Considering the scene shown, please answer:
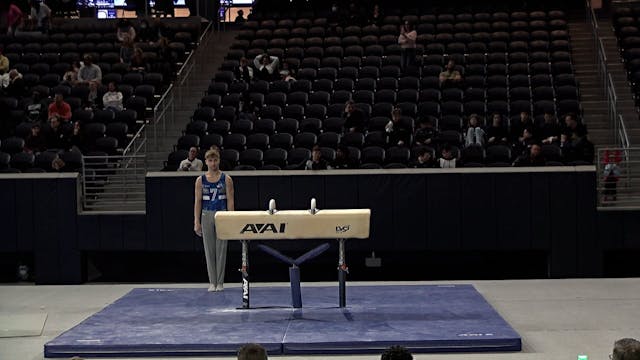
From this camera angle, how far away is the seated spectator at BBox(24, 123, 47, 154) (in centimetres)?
1781

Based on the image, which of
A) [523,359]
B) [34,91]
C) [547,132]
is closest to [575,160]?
[547,132]

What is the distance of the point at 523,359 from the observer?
29.8 ft

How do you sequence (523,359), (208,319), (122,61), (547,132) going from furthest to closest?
(122,61), (547,132), (208,319), (523,359)

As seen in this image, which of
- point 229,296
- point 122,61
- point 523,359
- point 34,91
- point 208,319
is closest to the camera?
point 523,359

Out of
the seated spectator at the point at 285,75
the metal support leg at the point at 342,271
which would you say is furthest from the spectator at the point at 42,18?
the metal support leg at the point at 342,271

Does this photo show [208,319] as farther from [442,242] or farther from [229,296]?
[442,242]

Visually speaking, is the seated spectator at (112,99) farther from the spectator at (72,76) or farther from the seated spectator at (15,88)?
the seated spectator at (15,88)

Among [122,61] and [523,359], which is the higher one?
[122,61]

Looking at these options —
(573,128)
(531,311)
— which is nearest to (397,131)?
(573,128)

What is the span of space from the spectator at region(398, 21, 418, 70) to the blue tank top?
31.1ft

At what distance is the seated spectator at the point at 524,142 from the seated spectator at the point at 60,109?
8412 mm

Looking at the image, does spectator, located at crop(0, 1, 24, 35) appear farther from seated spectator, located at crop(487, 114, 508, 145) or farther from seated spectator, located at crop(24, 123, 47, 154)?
seated spectator, located at crop(487, 114, 508, 145)

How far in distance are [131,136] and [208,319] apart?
9060 millimetres

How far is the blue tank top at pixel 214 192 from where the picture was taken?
41.0ft
